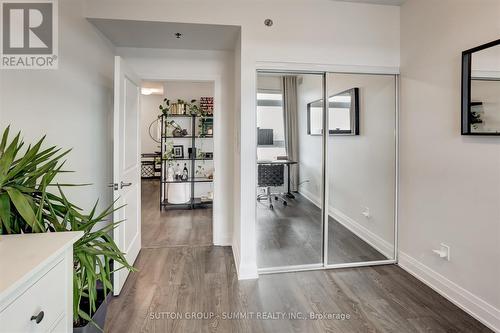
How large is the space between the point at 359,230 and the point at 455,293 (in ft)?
3.22

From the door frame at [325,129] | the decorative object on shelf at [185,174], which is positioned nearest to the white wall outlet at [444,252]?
the door frame at [325,129]

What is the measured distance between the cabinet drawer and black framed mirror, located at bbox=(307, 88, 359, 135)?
2382 mm

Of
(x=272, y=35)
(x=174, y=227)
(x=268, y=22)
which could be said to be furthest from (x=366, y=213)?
(x=174, y=227)

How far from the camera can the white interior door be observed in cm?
232

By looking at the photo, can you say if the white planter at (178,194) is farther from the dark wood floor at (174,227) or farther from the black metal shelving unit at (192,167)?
the dark wood floor at (174,227)

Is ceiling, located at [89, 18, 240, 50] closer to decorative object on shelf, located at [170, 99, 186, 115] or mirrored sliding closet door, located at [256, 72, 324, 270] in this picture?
mirrored sliding closet door, located at [256, 72, 324, 270]

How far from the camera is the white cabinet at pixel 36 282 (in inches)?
32.5

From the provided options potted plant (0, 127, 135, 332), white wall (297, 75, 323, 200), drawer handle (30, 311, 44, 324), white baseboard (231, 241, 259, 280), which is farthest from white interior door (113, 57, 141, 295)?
white wall (297, 75, 323, 200)

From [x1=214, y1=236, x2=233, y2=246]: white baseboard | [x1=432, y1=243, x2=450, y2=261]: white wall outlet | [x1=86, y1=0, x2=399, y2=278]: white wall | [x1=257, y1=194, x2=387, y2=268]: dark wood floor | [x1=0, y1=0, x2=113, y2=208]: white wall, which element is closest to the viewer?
[x1=0, y1=0, x2=113, y2=208]: white wall

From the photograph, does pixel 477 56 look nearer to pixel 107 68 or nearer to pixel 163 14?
pixel 163 14

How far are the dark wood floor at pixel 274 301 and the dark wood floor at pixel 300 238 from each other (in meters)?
0.17

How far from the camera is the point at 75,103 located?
7.15 ft

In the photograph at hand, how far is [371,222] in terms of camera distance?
9.82 feet

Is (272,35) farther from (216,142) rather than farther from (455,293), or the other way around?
(455,293)
